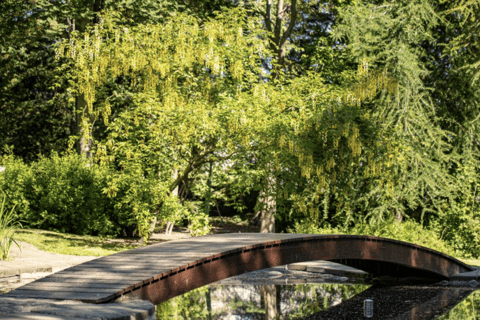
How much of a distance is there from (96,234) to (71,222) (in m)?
0.83

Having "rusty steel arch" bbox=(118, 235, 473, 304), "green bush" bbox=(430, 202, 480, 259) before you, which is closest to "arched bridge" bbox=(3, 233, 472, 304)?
"rusty steel arch" bbox=(118, 235, 473, 304)

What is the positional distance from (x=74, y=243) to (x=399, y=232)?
810 cm

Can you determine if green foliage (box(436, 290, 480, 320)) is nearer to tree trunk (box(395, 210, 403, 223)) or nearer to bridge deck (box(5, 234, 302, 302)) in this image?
bridge deck (box(5, 234, 302, 302))

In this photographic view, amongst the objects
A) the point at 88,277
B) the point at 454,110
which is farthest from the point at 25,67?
the point at 88,277

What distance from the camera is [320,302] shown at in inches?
346

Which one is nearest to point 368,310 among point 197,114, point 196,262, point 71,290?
point 196,262

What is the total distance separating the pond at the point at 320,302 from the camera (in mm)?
7848

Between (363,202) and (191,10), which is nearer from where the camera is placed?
(363,202)

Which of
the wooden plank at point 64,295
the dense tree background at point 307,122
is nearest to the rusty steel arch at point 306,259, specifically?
the wooden plank at point 64,295

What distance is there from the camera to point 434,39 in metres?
15.6

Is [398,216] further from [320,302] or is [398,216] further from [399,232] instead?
[320,302]

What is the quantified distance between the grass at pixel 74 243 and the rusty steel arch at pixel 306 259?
18.3 ft

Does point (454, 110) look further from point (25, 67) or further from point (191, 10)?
point (25, 67)

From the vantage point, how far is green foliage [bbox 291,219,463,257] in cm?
1428
